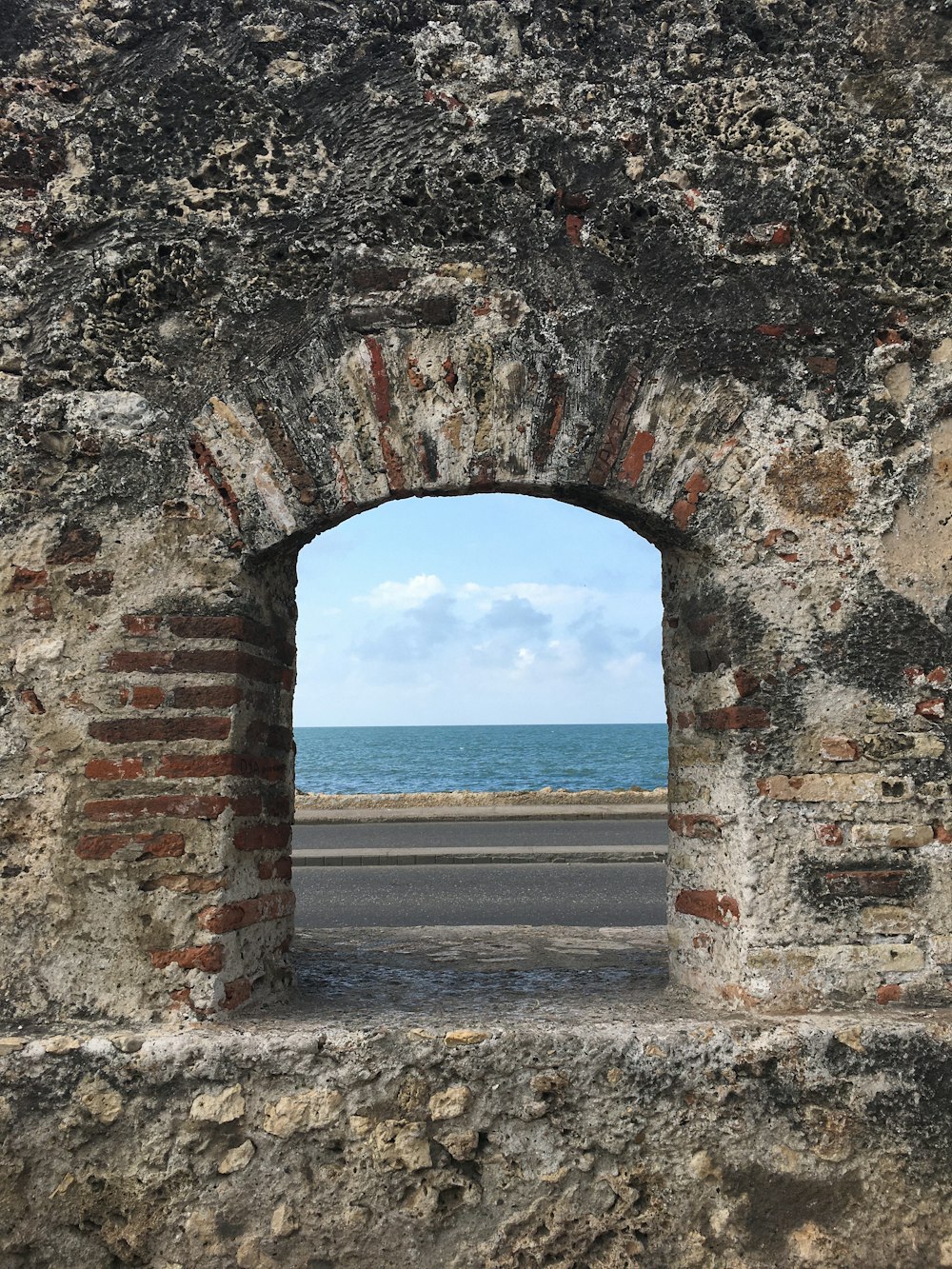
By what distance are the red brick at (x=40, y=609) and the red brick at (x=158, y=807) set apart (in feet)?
1.83

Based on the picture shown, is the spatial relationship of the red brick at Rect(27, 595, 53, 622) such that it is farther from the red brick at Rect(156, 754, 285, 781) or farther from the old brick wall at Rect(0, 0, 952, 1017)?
the red brick at Rect(156, 754, 285, 781)

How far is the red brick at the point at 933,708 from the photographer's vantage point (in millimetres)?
2852

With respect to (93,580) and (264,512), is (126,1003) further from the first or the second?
(264,512)

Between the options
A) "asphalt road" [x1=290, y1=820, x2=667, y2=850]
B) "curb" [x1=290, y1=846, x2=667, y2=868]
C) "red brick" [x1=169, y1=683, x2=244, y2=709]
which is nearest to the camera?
"red brick" [x1=169, y1=683, x2=244, y2=709]

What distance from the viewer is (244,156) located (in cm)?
311

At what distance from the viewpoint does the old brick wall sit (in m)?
2.78

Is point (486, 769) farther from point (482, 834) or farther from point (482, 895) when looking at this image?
point (482, 895)

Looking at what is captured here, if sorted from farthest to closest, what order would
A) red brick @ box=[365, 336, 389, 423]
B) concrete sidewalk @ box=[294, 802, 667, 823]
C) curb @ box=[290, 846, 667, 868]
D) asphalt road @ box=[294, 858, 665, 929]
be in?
concrete sidewalk @ box=[294, 802, 667, 823]
curb @ box=[290, 846, 667, 868]
asphalt road @ box=[294, 858, 665, 929]
red brick @ box=[365, 336, 389, 423]

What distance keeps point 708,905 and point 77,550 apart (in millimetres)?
2151

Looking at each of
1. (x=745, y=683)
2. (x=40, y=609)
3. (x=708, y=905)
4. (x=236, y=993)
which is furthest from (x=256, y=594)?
(x=708, y=905)

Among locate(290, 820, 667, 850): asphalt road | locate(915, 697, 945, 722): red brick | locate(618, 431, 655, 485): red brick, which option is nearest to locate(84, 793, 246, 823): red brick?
locate(618, 431, 655, 485): red brick

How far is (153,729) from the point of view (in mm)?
2809

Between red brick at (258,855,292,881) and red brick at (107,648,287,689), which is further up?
red brick at (107,648,287,689)

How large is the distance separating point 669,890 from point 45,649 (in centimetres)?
205
